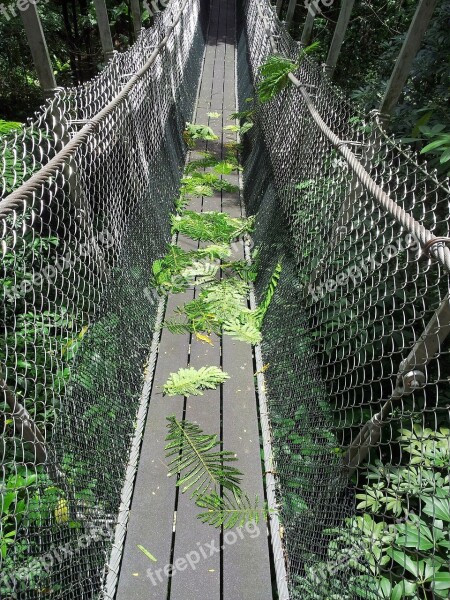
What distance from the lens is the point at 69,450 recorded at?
7.13 ft

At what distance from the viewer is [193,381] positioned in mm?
2881

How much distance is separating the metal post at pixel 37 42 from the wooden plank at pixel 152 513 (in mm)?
2169

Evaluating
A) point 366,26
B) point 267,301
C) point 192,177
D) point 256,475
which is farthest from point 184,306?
point 366,26

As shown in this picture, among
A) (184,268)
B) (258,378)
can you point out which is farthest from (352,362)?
(184,268)

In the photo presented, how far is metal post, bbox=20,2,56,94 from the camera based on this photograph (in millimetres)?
3088

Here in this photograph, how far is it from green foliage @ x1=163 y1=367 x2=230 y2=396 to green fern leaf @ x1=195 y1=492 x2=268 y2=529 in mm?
682

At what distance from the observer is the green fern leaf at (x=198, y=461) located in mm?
2370

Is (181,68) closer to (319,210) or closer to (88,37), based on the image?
(88,37)

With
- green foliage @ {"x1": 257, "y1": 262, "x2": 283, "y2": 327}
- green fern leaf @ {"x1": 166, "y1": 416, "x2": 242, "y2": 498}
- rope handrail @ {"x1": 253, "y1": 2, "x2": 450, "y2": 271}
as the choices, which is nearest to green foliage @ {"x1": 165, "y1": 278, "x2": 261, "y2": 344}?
green foliage @ {"x1": 257, "y1": 262, "x2": 283, "y2": 327}

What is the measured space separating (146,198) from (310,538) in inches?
110

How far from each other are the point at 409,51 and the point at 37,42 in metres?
2.45

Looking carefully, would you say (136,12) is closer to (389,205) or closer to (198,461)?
(389,205)

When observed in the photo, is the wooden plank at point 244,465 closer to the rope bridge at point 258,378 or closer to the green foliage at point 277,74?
the rope bridge at point 258,378

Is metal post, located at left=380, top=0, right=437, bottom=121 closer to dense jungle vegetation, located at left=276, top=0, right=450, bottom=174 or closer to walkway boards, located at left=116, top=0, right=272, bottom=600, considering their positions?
dense jungle vegetation, located at left=276, top=0, right=450, bottom=174
